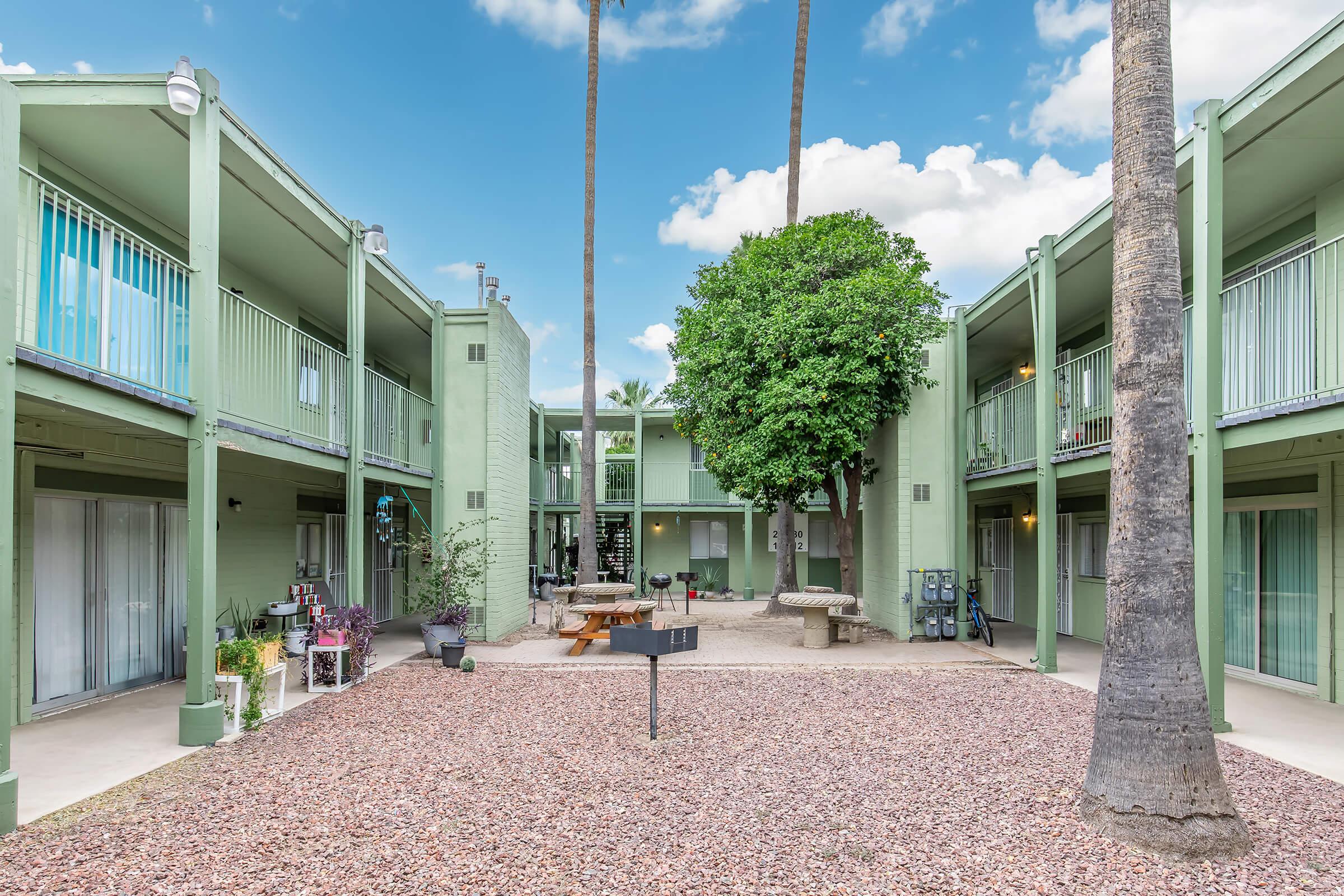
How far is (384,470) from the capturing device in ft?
33.2

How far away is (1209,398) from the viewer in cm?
646

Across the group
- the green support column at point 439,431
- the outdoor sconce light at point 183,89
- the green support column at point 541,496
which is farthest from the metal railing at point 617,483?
the outdoor sconce light at point 183,89

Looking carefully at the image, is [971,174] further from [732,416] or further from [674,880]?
[674,880]

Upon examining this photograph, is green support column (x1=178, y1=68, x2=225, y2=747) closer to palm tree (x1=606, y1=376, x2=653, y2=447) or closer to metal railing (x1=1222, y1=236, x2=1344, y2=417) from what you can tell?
metal railing (x1=1222, y1=236, x2=1344, y2=417)

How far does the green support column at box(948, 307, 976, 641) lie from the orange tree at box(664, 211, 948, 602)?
1.41 feet

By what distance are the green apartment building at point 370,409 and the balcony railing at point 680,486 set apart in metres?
6.14

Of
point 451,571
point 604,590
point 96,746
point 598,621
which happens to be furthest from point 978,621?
point 96,746

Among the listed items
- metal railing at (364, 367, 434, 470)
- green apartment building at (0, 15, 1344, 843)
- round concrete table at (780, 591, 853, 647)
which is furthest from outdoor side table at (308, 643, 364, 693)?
round concrete table at (780, 591, 853, 647)

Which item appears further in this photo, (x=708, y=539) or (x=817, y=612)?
(x=708, y=539)

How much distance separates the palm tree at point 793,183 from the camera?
1547 centimetres

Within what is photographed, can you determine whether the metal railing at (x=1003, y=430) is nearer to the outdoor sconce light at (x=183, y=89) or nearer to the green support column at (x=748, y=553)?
the green support column at (x=748, y=553)

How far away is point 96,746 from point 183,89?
521 centimetres

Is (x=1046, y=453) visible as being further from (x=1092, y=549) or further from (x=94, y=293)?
(x=94, y=293)

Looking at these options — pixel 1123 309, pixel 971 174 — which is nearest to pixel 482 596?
pixel 1123 309
